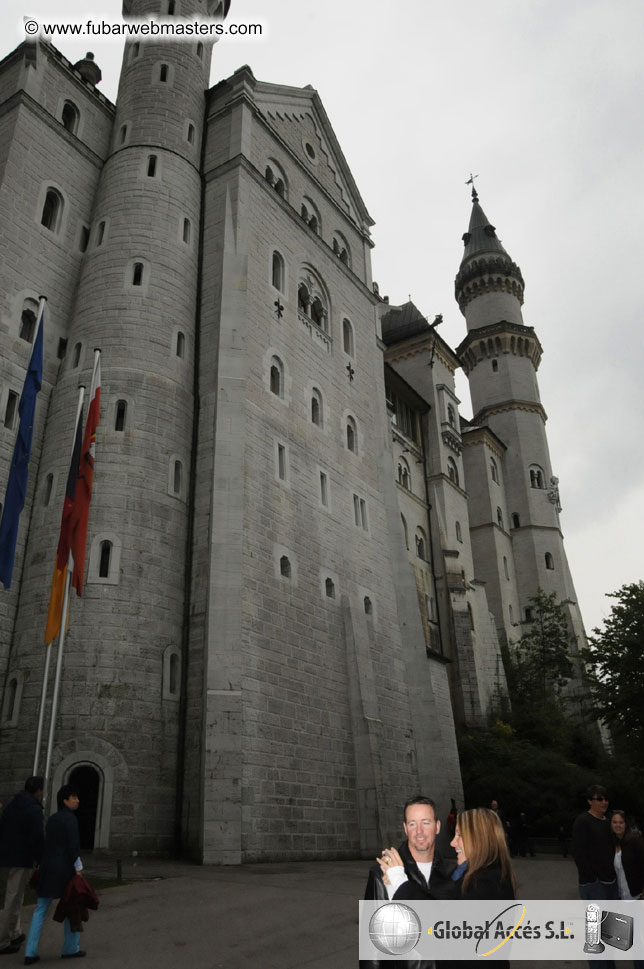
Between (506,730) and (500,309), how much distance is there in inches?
1502

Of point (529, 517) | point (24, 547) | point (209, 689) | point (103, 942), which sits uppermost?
point (529, 517)

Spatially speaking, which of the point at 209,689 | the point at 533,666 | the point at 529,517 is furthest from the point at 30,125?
the point at 529,517

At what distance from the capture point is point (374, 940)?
3828 millimetres

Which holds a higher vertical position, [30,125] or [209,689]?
[30,125]

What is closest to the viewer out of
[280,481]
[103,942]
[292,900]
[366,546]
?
[103,942]

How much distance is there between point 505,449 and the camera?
5772 cm

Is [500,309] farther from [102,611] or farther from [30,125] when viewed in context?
[102,611]

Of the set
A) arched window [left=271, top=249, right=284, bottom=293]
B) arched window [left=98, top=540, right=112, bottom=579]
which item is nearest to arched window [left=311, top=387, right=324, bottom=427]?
arched window [left=271, top=249, right=284, bottom=293]

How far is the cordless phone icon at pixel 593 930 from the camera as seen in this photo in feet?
18.9

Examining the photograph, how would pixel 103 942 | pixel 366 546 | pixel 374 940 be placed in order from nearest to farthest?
pixel 374 940 < pixel 103 942 < pixel 366 546

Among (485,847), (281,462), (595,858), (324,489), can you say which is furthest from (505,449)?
(485,847)

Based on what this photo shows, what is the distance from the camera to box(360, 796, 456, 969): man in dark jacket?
4008 millimetres

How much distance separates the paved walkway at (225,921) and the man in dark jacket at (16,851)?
1.11ft

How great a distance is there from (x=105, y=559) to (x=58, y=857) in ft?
42.1
